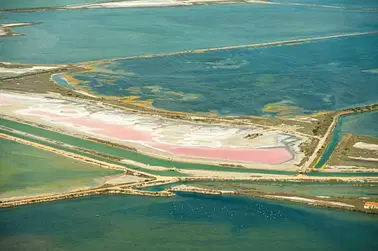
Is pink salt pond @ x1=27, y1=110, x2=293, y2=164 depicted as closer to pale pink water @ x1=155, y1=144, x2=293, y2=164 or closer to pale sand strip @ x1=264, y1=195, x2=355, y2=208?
pale pink water @ x1=155, y1=144, x2=293, y2=164

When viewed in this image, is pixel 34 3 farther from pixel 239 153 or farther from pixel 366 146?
pixel 366 146

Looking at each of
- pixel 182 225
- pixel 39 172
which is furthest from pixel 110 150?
pixel 182 225

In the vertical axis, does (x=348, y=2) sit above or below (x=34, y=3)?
above

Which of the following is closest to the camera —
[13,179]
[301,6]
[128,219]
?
[128,219]

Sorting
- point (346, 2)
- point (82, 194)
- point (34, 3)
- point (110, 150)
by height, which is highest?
point (346, 2)

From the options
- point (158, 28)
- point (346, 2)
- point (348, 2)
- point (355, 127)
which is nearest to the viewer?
point (355, 127)

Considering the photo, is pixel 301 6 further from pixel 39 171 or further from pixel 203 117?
pixel 39 171

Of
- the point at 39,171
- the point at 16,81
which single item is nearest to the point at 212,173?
the point at 39,171

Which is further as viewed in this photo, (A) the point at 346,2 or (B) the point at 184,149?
(A) the point at 346,2
